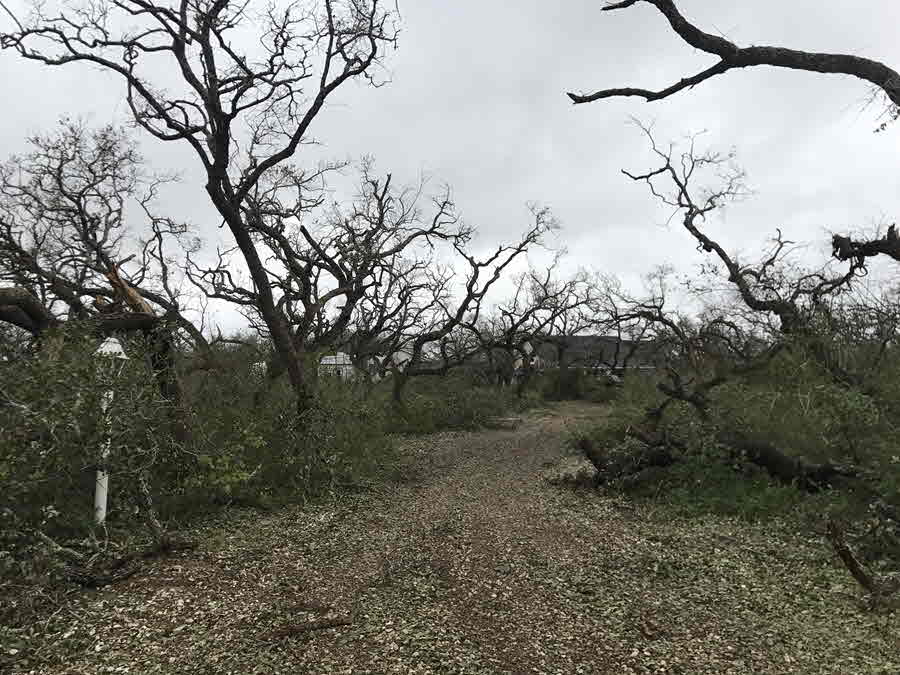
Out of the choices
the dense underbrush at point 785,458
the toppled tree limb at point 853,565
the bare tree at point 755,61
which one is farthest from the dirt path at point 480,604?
the bare tree at point 755,61

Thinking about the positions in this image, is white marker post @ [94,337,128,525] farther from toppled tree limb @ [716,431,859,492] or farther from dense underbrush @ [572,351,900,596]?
toppled tree limb @ [716,431,859,492]

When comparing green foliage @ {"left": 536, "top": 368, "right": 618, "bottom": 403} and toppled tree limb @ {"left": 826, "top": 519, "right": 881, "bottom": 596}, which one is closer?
toppled tree limb @ {"left": 826, "top": 519, "right": 881, "bottom": 596}

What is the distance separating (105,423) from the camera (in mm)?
4195

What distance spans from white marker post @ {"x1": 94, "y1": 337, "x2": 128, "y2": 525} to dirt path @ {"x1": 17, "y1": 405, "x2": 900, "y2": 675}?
0.70m

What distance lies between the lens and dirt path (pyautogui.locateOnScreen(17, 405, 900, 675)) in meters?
3.00

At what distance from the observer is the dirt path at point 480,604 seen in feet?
9.84

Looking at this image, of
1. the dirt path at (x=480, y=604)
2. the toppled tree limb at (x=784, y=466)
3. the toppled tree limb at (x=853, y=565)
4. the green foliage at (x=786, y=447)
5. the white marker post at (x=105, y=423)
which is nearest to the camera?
the dirt path at (x=480, y=604)

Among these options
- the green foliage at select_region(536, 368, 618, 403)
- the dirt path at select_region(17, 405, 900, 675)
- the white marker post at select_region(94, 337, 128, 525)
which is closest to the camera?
the dirt path at select_region(17, 405, 900, 675)

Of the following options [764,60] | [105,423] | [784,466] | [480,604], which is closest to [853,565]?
[480,604]

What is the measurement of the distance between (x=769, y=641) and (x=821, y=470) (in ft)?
11.1

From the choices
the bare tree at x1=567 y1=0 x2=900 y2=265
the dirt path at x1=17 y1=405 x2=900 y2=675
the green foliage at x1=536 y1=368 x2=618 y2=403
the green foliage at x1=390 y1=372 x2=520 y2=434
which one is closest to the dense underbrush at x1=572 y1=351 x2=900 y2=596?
the dirt path at x1=17 y1=405 x2=900 y2=675

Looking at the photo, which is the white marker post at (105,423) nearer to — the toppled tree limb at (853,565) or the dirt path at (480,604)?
the dirt path at (480,604)

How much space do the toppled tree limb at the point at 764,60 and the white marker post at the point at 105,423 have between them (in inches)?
209

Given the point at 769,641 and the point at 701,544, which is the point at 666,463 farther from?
the point at 769,641
